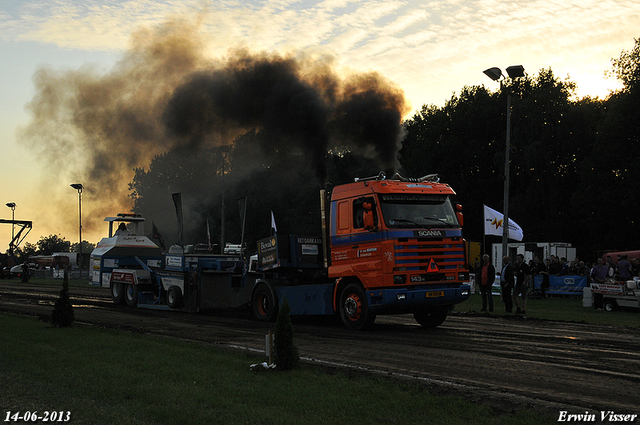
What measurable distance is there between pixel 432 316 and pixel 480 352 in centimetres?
482

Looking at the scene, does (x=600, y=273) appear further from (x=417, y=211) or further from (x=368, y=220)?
(x=368, y=220)

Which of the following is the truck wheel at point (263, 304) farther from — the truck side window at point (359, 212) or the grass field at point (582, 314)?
the grass field at point (582, 314)

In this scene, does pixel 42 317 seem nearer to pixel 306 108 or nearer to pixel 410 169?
pixel 306 108

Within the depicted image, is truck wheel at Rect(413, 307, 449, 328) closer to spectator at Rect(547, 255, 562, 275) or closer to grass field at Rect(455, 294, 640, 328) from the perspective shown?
grass field at Rect(455, 294, 640, 328)

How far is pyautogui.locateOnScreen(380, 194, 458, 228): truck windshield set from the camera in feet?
44.6

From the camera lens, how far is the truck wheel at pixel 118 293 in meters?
23.3

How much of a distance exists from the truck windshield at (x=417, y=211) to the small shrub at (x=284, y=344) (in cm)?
528

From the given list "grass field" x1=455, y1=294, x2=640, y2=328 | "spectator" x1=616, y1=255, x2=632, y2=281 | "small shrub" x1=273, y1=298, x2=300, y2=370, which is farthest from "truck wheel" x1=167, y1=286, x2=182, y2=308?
"spectator" x1=616, y1=255, x2=632, y2=281

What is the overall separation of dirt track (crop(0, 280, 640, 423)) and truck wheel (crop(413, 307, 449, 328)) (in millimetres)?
247

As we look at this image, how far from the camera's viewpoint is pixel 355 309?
1417cm

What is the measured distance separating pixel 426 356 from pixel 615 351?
135 inches

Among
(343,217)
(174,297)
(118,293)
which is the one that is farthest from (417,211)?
(118,293)

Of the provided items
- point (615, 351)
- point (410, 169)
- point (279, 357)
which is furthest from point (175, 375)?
point (410, 169)

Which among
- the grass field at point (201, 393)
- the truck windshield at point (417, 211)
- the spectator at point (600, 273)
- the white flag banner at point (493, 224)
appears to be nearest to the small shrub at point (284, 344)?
the grass field at point (201, 393)
